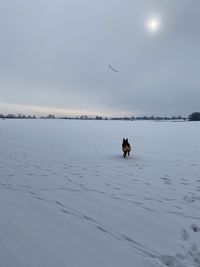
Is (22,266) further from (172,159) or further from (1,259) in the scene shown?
(172,159)

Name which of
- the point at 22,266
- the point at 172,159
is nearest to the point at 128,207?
the point at 22,266

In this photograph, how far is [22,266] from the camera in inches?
125

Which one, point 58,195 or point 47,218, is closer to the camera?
point 47,218

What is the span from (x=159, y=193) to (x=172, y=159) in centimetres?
571

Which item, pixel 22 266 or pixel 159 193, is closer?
pixel 22 266

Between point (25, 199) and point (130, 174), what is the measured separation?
153 inches

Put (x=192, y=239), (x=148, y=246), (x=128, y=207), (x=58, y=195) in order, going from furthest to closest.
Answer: (x=58, y=195)
(x=128, y=207)
(x=192, y=239)
(x=148, y=246)

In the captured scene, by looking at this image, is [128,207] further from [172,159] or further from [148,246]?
[172,159]

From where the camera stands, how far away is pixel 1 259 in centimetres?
327

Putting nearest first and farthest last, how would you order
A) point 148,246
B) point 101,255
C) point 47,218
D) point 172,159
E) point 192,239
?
point 101,255 < point 148,246 < point 192,239 < point 47,218 < point 172,159

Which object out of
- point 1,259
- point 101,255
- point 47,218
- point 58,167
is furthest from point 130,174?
point 1,259

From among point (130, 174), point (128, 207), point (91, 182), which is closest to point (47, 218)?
point (128, 207)

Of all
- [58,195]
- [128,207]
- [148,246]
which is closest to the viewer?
[148,246]

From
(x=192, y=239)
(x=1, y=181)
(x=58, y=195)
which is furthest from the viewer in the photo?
(x=1, y=181)
